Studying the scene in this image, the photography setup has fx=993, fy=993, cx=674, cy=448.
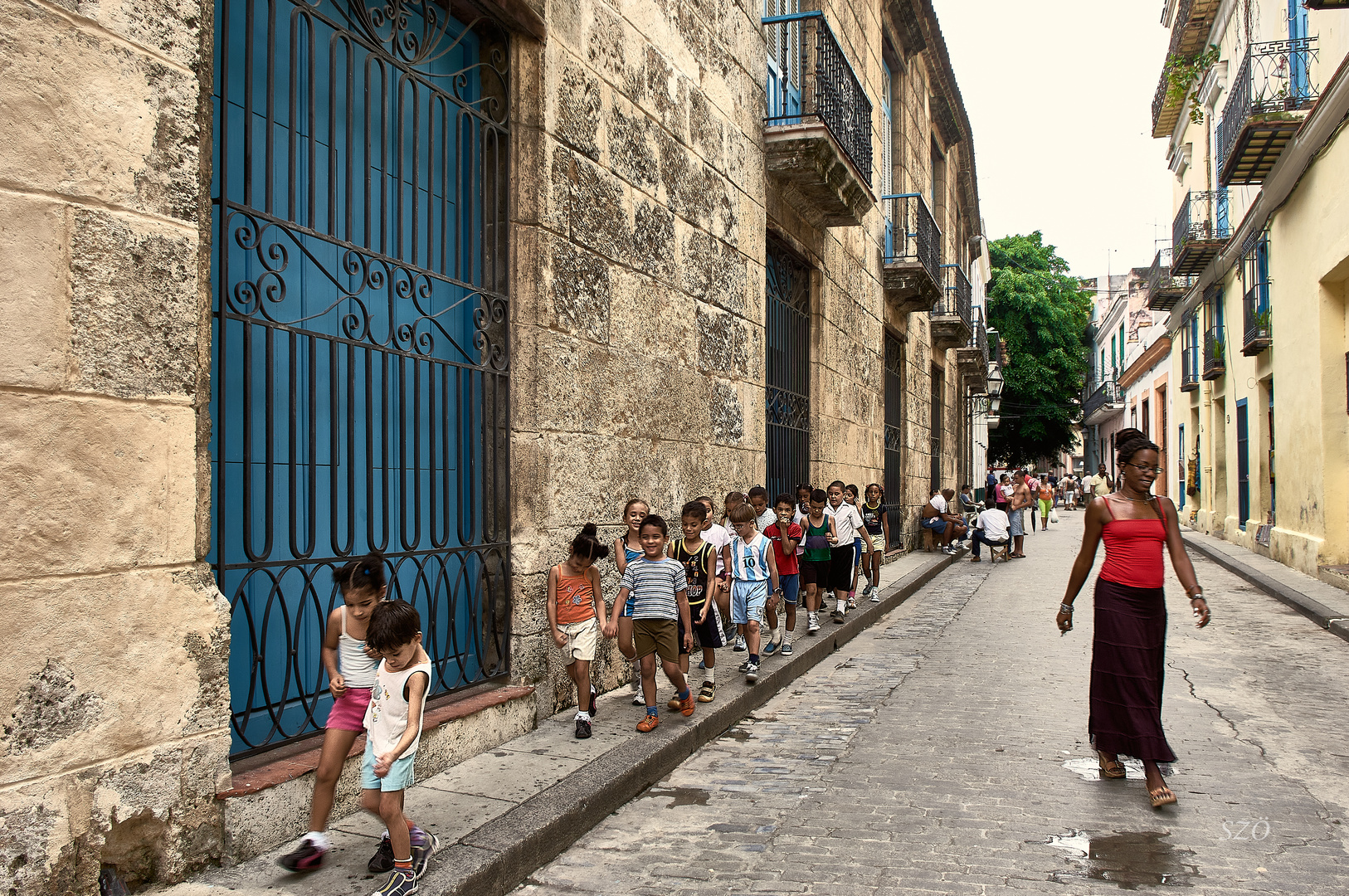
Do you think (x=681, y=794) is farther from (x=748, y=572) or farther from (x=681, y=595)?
(x=748, y=572)

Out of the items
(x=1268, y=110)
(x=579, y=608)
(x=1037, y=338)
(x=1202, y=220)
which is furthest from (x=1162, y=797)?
(x=1037, y=338)

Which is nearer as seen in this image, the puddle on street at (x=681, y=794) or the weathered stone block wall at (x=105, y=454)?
the weathered stone block wall at (x=105, y=454)

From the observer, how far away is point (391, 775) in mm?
3260

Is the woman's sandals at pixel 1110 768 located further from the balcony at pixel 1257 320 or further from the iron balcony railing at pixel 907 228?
the balcony at pixel 1257 320

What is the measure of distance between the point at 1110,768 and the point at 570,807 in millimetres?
2625

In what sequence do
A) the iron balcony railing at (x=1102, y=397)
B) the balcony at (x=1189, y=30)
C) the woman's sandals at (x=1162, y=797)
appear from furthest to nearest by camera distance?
the iron balcony railing at (x=1102, y=397) < the balcony at (x=1189, y=30) < the woman's sandals at (x=1162, y=797)

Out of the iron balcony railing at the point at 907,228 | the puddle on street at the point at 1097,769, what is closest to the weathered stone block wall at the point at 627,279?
the puddle on street at the point at 1097,769

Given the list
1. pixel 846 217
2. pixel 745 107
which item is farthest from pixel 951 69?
pixel 745 107

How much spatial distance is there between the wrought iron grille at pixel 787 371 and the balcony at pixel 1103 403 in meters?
32.7

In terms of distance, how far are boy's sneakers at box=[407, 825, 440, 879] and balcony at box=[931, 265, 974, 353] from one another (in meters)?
17.6

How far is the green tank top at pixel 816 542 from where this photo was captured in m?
8.98

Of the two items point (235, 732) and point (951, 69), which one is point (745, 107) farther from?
point (951, 69)

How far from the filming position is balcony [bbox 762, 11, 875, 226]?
30.2 ft

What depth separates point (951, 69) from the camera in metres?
19.8
